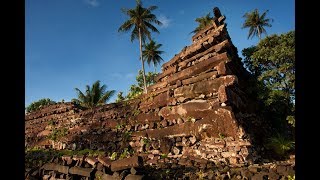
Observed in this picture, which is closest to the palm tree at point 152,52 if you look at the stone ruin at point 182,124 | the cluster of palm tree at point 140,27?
the cluster of palm tree at point 140,27

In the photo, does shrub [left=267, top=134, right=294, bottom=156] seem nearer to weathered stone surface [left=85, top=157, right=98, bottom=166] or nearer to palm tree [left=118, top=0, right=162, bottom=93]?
weathered stone surface [left=85, top=157, right=98, bottom=166]

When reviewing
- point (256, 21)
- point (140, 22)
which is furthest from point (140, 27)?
point (256, 21)

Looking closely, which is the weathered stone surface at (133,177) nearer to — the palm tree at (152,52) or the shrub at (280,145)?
the shrub at (280,145)

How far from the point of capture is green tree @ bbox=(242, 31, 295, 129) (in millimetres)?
16781

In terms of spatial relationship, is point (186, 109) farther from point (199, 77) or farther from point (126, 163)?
point (126, 163)

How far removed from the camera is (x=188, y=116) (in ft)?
44.0

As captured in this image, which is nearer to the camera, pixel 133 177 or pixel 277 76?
pixel 133 177

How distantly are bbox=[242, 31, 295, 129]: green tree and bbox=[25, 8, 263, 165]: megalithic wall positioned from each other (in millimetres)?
1588

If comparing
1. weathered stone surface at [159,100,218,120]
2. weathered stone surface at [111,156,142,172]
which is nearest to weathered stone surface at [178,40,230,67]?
weathered stone surface at [159,100,218,120]

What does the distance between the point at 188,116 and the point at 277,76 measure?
799 centimetres

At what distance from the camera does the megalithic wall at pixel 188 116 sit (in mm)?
11836

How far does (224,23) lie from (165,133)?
8248 millimetres
